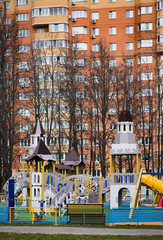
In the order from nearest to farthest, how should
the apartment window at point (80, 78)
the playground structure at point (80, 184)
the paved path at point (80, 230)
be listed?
the paved path at point (80, 230)
the playground structure at point (80, 184)
the apartment window at point (80, 78)

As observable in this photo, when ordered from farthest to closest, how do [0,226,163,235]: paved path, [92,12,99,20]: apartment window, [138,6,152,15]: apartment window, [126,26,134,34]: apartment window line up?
[92,12,99,20]: apartment window, [126,26,134,34]: apartment window, [138,6,152,15]: apartment window, [0,226,163,235]: paved path

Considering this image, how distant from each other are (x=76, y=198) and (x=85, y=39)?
34.0 meters

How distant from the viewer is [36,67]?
195 feet

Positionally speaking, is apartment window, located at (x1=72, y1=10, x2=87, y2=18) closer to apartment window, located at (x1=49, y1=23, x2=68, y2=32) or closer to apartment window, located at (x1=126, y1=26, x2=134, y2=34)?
apartment window, located at (x1=49, y1=23, x2=68, y2=32)

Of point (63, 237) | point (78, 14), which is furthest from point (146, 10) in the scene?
point (63, 237)

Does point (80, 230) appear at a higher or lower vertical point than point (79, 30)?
lower

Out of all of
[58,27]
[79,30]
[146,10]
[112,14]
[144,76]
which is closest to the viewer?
[144,76]

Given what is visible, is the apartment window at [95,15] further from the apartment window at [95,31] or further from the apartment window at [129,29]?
the apartment window at [129,29]


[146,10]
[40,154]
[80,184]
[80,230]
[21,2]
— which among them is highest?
[21,2]

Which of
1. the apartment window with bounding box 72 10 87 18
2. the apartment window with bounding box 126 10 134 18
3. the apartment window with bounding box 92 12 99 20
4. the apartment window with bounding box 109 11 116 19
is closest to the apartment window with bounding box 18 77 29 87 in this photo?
→ the apartment window with bounding box 72 10 87 18

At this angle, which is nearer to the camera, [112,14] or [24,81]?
[24,81]

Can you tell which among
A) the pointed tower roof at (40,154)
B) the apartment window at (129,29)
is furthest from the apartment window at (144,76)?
the pointed tower roof at (40,154)

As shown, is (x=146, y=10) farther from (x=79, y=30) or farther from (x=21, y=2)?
(x=21, y=2)

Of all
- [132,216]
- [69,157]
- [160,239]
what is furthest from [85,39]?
[160,239]
